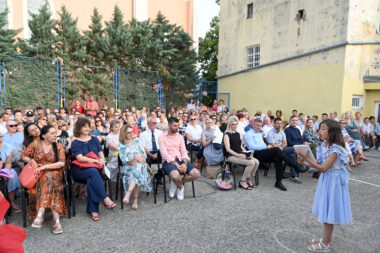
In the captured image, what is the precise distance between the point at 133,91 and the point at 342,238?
12768 mm

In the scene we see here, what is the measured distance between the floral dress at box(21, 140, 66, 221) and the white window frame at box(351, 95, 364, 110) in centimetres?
1197

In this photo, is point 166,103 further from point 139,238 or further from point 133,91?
point 139,238

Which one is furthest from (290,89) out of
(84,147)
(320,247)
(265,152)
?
(84,147)

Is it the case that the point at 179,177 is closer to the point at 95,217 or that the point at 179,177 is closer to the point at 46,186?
the point at 95,217

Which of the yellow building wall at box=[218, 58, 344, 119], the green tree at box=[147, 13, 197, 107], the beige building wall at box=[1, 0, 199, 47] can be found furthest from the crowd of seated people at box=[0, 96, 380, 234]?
the beige building wall at box=[1, 0, 199, 47]

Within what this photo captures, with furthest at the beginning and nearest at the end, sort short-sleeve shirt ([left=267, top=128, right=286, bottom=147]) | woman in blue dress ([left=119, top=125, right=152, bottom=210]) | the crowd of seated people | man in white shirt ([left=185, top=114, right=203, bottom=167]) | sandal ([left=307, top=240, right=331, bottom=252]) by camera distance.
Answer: man in white shirt ([left=185, top=114, right=203, bottom=167]), short-sleeve shirt ([left=267, top=128, right=286, bottom=147]), woman in blue dress ([left=119, top=125, right=152, bottom=210]), the crowd of seated people, sandal ([left=307, top=240, right=331, bottom=252])

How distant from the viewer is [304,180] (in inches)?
248

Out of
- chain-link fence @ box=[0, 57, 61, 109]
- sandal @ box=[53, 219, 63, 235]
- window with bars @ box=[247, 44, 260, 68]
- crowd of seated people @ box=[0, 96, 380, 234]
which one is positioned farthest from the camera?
window with bars @ box=[247, 44, 260, 68]

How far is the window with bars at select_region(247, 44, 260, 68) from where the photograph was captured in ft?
51.4

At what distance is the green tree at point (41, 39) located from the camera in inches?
484

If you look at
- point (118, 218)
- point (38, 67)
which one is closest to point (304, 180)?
point (118, 218)

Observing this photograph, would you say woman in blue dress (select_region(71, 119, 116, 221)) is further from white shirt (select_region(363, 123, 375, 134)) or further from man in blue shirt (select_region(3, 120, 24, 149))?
white shirt (select_region(363, 123, 375, 134))

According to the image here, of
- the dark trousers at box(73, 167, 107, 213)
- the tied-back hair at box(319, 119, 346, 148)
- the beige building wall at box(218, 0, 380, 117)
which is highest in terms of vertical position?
the beige building wall at box(218, 0, 380, 117)

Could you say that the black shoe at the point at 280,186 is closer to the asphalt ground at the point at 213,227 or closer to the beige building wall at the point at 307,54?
the asphalt ground at the point at 213,227
